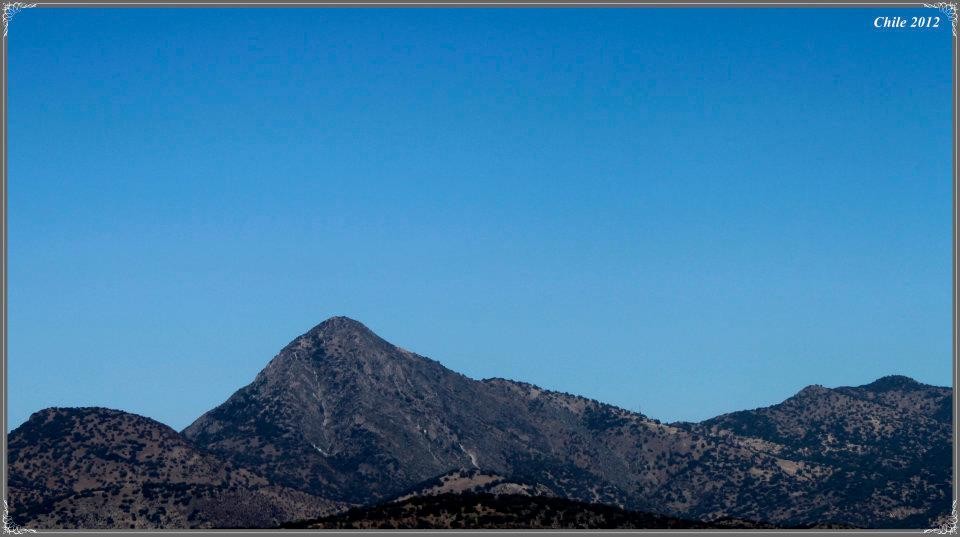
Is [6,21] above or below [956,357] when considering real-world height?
above

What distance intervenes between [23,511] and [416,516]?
91393 millimetres

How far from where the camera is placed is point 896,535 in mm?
78000

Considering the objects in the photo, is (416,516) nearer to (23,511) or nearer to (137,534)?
(137,534)

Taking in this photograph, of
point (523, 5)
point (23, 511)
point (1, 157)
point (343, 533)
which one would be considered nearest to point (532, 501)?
point (343, 533)

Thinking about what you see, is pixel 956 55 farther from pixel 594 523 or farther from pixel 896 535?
pixel 594 523

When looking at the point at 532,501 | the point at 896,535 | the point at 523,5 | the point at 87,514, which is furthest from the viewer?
the point at 87,514

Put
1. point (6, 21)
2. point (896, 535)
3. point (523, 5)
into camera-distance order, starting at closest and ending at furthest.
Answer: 1. point (896, 535)
2. point (6, 21)
3. point (523, 5)

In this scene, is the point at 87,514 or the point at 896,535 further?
the point at 87,514

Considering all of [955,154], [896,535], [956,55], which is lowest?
[896,535]

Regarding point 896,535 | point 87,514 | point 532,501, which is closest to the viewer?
point 896,535

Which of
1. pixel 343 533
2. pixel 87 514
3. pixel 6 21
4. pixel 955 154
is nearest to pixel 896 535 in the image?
pixel 955 154

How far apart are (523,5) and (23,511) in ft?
452

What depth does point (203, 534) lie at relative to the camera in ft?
258

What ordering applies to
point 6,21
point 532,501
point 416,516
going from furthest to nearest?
point 532,501 < point 416,516 < point 6,21
